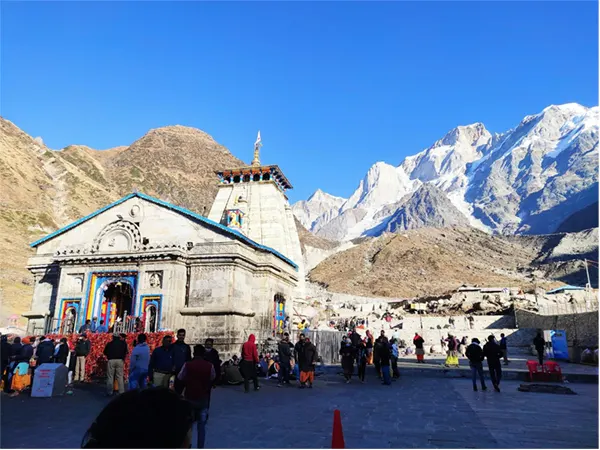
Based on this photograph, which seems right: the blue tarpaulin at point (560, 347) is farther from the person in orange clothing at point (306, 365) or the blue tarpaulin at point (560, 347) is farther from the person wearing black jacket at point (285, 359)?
the person wearing black jacket at point (285, 359)

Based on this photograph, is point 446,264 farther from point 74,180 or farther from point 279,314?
point 74,180

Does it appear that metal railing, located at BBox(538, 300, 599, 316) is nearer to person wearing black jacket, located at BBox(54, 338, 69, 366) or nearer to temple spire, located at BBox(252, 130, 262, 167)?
temple spire, located at BBox(252, 130, 262, 167)

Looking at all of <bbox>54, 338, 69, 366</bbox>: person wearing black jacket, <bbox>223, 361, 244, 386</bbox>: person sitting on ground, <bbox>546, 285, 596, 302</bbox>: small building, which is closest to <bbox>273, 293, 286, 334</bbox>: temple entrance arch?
<bbox>223, 361, 244, 386</bbox>: person sitting on ground

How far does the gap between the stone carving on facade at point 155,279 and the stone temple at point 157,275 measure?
0.02 m

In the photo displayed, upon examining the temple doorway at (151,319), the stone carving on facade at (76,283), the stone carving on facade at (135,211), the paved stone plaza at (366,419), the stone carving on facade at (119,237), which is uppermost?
the stone carving on facade at (135,211)

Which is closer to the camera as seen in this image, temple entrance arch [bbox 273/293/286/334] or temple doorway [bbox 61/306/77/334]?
temple doorway [bbox 61/306/77/334]

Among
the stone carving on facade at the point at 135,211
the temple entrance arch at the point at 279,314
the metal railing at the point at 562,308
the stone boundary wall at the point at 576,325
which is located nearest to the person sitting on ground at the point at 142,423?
the stone carving on facade at the point at 135,211

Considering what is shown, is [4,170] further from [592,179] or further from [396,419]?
[592,179]

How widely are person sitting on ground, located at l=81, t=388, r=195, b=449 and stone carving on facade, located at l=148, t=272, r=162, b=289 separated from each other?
1815cm

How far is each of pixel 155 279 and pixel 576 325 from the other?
1022 inches

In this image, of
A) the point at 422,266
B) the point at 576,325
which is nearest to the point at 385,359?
the point at 576,325

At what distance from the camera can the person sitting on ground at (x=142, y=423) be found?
197 centimetres

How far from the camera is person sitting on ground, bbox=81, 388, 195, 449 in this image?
1.97m

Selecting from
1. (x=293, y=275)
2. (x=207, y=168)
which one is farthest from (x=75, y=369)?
(x=207, y=168)
